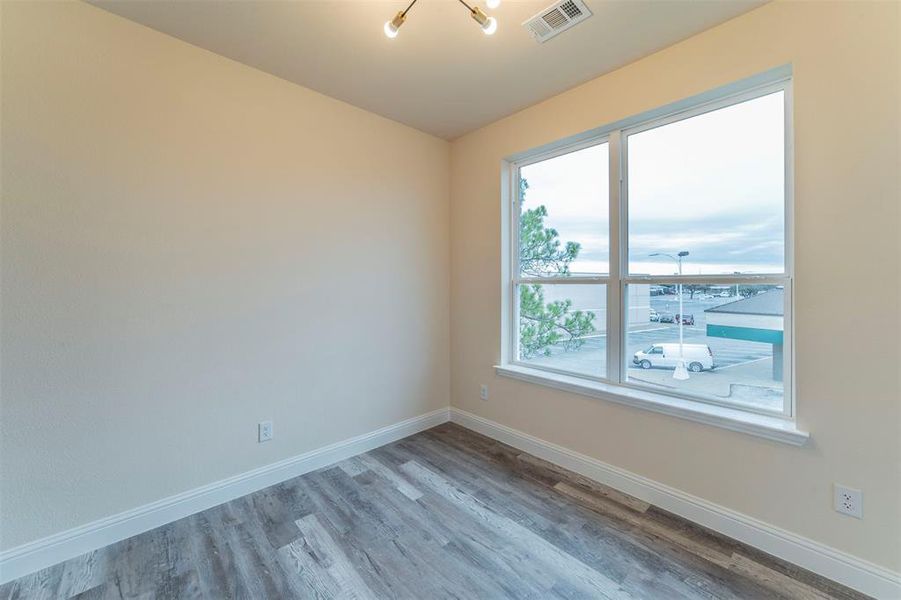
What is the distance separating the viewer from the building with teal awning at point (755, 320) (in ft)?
6.12

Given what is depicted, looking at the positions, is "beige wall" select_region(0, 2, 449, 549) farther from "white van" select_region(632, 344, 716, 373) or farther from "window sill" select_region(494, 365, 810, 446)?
"white van" select_region(632, 344, 716, 373)

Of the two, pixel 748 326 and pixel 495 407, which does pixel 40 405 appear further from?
pixel 748 326

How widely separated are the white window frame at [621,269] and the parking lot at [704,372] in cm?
5

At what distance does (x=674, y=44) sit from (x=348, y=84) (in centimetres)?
203

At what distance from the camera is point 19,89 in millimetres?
1628

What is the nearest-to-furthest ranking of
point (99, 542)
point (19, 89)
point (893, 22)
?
point (893, 22), point (19, 89), point (99, 542)

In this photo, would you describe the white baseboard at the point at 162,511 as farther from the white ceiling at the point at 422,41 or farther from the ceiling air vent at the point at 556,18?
the ceiling air vent at the point at 556,18

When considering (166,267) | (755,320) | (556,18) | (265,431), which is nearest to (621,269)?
(755,320)

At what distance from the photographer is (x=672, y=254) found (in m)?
2.23

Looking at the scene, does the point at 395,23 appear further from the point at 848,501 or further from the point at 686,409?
the point at 848,501

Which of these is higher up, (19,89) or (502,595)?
(19,89)

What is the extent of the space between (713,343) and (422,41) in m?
2.41

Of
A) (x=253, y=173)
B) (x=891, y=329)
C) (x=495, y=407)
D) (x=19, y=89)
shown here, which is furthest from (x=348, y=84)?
(x=891, y=329)

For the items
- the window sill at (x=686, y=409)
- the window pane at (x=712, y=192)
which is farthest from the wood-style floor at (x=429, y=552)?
the window pane at (x=712, y=192)
